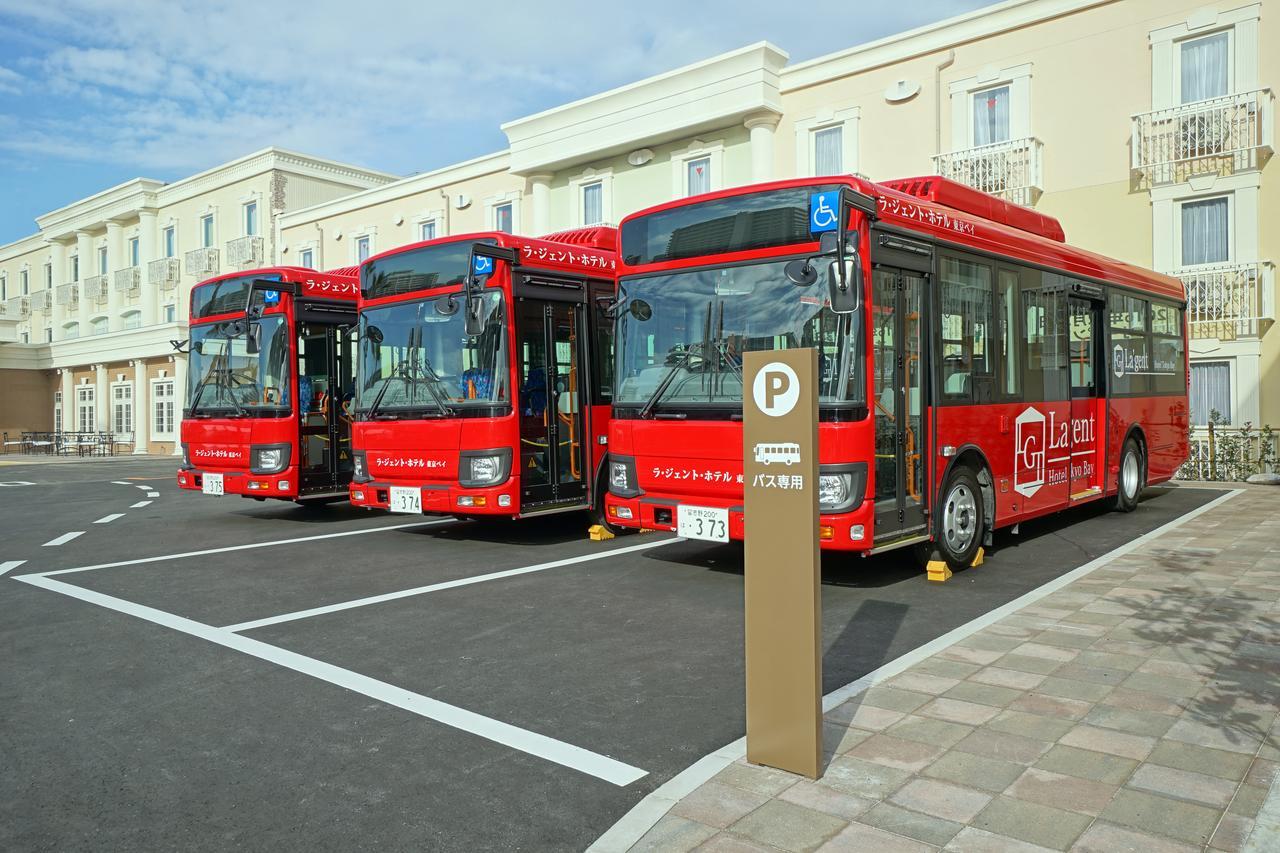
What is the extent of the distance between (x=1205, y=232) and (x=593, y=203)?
15201mm

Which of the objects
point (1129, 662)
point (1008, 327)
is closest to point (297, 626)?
point (1129, 662)

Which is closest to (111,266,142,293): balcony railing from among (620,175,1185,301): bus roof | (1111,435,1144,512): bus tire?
(620,175,1185,301): bus roof

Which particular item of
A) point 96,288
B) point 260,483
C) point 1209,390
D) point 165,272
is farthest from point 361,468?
point 96,288

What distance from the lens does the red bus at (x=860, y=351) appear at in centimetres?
702

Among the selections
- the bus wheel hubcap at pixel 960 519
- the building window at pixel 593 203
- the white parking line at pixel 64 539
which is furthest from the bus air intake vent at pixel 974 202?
the building window at pixel 593 203

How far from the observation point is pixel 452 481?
384 inches

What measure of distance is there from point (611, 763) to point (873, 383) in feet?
12.9

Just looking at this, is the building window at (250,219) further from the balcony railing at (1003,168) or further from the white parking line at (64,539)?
the white parking line at (64,539)

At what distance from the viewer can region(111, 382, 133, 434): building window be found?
41156 mm

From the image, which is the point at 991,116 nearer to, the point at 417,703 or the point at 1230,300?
the point at 1230,300

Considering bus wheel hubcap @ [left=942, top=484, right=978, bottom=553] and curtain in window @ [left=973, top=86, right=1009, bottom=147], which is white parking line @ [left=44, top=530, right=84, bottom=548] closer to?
bus wheel hubcap @ [left=942, top=484, right=978, bottom=553]

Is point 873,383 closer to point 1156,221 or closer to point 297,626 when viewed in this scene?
point 297,626

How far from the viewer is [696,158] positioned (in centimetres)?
2448

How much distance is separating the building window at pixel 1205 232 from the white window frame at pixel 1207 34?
1.92 m
